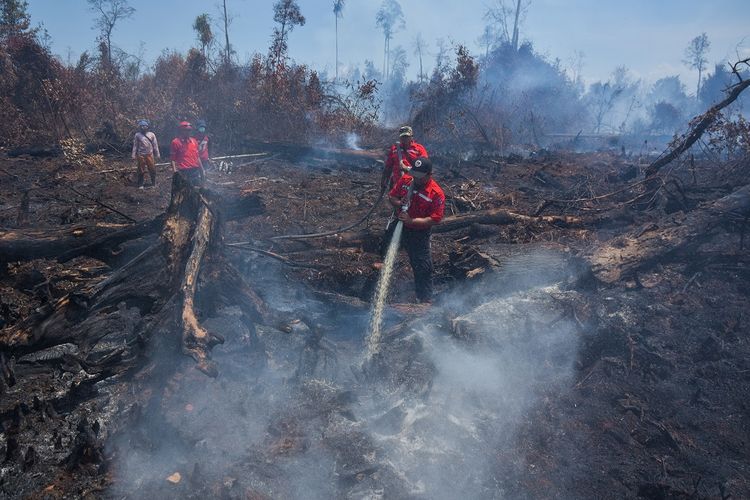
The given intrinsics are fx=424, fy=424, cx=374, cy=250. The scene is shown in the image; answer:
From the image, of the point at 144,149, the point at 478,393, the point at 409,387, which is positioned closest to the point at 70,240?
the point at 409,387

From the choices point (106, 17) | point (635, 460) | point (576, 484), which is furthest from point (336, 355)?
point (106, 17)

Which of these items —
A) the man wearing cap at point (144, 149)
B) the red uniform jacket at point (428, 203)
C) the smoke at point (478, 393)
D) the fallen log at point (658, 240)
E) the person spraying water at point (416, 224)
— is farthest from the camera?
the man wearing cap at point (144, 149)

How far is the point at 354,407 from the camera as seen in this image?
3.86m

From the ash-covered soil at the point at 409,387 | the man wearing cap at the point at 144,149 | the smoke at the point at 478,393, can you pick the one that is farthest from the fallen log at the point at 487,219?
the man wearing cap at the point at 144,149

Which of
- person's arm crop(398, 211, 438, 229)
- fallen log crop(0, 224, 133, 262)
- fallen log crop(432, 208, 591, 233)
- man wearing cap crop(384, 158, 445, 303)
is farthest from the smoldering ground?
fallen log crop(432, 208, 591, 233)

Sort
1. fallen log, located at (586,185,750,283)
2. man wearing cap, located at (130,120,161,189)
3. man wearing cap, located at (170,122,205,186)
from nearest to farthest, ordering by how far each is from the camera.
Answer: fallen log, located at (586,185,750,283) → man wearing cap, located at (170,122,205,186) → man wearing cap, located at (130,120,161,189)

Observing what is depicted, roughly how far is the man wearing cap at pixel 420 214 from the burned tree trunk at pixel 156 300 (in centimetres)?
212

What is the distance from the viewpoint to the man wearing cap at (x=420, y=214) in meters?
5.35

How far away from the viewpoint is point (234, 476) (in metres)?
2.99

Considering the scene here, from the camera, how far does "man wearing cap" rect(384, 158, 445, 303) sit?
17.6 ft

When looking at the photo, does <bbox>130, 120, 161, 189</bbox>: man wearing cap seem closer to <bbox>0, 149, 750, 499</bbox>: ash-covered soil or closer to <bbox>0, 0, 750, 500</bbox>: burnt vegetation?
<bbox>0, 0, 750, 500</bbox>: burnt vegetation

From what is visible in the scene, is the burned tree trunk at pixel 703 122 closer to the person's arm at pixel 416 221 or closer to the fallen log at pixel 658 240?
the fallen log at pixel 658 240

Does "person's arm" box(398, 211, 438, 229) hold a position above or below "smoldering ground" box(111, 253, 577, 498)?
above

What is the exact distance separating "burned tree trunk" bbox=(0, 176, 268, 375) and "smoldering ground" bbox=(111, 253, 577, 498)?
0.62 meters
